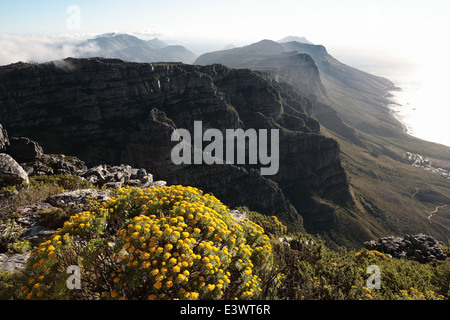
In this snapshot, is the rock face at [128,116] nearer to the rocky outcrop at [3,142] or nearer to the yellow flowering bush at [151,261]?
the rocky outcrop at [3,142]

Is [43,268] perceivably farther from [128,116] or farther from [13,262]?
[128,116]

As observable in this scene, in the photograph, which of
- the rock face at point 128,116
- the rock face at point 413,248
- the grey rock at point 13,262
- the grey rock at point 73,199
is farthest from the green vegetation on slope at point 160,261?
the rock face at point 128,116

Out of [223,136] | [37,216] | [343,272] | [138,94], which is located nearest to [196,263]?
[343,272]

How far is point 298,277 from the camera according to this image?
35.9 ft

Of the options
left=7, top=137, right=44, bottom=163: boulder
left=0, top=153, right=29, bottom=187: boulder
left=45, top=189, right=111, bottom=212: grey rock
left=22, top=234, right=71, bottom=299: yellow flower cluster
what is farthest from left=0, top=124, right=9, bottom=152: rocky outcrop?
left=22, top=234, right=71, bottom=299: yellow flower cluster

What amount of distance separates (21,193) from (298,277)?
18.3 m

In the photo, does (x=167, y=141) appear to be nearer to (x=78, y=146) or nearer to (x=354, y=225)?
(x=78, y=146)

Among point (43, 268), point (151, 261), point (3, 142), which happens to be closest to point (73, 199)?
point (43, 268)

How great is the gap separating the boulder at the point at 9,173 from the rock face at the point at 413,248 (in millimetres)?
41352

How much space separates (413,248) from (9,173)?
46.7 m

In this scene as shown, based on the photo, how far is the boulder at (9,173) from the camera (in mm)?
18547

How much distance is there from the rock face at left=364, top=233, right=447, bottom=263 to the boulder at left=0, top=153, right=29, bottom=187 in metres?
41.4

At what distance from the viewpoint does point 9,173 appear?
18.8 metres
